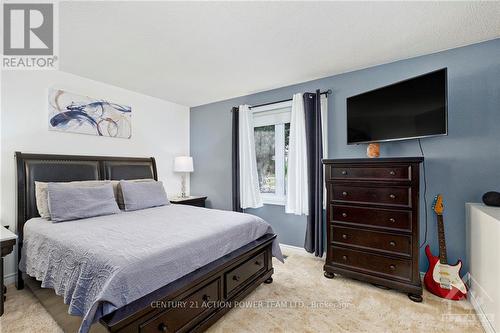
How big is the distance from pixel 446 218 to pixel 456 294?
715mm

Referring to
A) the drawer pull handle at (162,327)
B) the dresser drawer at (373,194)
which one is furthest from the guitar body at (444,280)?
the drawer pull handle at (162,327)

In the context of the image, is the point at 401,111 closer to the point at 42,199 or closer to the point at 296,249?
the point at 296,249

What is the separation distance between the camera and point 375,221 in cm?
237

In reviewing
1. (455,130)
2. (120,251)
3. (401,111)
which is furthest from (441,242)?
(120,251)

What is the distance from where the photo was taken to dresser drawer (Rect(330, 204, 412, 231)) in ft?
7.32

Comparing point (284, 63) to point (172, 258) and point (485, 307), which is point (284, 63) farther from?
point (485, 307)

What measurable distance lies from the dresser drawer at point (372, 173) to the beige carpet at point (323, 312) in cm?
114

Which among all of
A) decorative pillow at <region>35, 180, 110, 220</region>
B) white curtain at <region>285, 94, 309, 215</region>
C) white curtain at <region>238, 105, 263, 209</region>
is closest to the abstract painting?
decorative pillow at <region>35, 180, 110, 220</region>

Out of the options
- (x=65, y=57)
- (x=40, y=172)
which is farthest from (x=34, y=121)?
(x=65, y=57)

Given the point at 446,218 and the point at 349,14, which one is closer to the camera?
the point at 349,14

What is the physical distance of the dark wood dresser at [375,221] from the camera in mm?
2182

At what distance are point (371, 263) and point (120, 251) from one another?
2304 millimetres

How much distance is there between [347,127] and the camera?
2.79m

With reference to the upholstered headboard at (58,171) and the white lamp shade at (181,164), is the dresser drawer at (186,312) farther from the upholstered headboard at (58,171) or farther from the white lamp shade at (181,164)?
the white lamp shade at (181,164)
